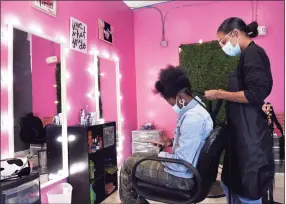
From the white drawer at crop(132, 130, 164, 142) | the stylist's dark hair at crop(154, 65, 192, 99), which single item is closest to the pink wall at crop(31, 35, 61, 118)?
the stylist's dark hair at crop(154, 65, 192, 99)

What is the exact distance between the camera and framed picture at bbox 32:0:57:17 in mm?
1663

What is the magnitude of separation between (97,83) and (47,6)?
35.6 inches

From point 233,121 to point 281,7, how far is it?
2210 mm

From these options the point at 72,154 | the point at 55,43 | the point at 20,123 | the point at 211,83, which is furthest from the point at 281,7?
the point at 20,123

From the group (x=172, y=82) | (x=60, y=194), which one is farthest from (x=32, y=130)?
(x=172, y=82)

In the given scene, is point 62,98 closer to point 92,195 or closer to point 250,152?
point 92,195

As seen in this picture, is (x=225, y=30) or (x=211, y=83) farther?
(x=211, y=83)

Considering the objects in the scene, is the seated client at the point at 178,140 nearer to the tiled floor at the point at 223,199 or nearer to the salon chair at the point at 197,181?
the salon chair at the point at 197,181

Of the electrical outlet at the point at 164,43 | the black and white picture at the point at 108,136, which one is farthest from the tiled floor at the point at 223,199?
the electrical outlet at the point at 164,43

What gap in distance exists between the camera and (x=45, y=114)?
1834 millimetres

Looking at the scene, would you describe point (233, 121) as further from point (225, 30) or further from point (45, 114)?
point (45, 114)

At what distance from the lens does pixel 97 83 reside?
2.50 metres

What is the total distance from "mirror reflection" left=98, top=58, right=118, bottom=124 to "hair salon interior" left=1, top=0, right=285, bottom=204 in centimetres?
1

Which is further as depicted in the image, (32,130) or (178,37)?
(178,37)
